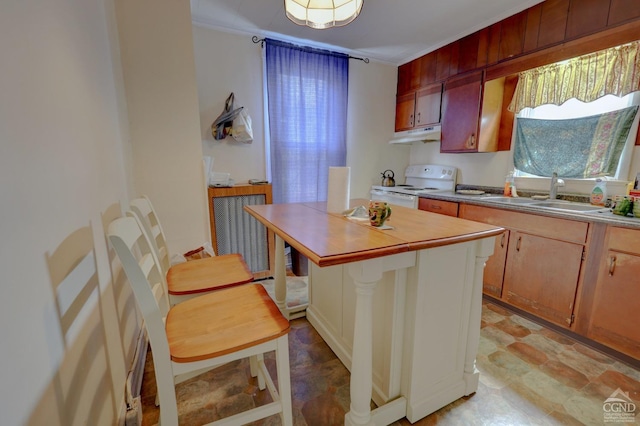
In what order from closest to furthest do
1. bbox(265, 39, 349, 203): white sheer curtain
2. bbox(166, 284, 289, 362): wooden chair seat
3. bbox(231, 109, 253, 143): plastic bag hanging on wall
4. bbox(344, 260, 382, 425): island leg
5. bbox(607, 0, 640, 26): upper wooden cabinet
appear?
bbox(166, 284, 289, 362): wooden chair seat
bbox(344, 260, 382, 425): island leg
bbox(607, 0, 640, 26): upper wooden cabinet
bbox(231, 109, 253, 143): plastic bag hanging on wall
bbox(265, 39, 349, 203): white sheer curtain

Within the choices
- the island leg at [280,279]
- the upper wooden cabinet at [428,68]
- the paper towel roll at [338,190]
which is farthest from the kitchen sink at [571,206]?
the island leg at [280,279]

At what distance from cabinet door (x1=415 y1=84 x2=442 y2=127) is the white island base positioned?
96.9 inches

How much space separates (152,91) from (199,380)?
206cm

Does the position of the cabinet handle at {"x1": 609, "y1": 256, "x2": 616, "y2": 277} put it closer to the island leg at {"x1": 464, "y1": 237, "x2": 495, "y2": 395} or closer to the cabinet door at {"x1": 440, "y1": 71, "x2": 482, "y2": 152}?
the island leg at {"x1": 464, "y1": 237, "x2": 495, "y2": 395}

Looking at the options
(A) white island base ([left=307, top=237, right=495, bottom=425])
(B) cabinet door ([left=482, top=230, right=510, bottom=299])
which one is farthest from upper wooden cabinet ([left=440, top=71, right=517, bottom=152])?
(A) white island base ([left=307, top=237, right=495, bottom=425])

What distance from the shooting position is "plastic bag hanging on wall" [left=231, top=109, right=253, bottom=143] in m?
2.83

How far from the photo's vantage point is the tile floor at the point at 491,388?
1335 millimetres

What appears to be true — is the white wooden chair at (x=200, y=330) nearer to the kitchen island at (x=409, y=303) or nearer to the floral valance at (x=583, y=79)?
the kitchen island at (x=409, y=303)

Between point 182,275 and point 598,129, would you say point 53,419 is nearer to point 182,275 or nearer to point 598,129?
point 182,275

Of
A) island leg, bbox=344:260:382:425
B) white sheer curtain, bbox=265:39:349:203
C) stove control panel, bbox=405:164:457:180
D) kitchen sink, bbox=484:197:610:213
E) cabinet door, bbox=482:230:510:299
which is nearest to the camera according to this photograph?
island leg, bbox=344:260:382:425

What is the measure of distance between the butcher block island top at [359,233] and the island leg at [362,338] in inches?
3.7

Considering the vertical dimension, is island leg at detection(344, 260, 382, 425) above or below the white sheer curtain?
below

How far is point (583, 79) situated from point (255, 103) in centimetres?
296

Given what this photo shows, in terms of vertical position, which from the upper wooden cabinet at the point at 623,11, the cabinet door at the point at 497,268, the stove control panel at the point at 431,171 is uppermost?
the upper wooden cabinet at the point at 623,11
